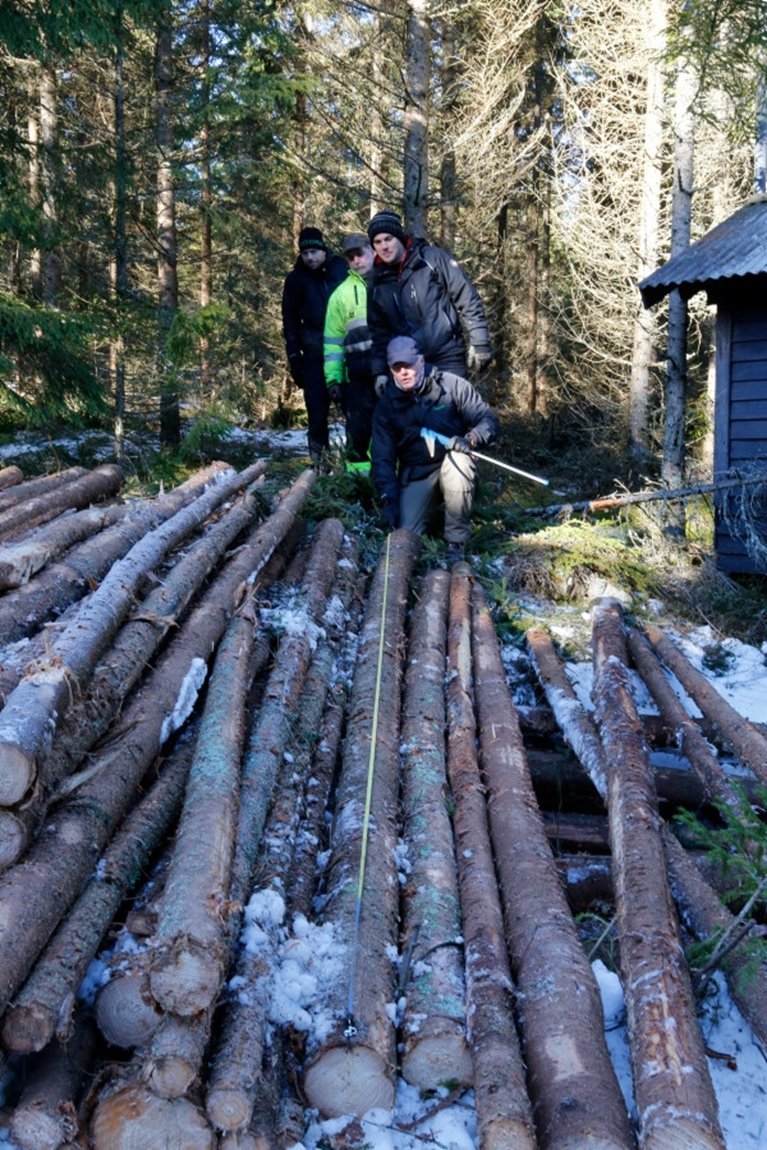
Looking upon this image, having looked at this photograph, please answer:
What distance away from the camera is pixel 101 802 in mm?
3088

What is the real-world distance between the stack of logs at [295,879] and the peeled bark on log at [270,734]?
0.02m

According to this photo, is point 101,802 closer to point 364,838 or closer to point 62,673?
point 62,673

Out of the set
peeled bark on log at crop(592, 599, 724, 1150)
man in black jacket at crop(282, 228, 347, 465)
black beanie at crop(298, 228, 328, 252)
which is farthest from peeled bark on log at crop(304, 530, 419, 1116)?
black beanie at crop(298, 228, 328, 252)

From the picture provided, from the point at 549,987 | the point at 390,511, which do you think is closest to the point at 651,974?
the point at 549,987

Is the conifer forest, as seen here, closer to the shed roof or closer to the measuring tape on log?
the shed roof

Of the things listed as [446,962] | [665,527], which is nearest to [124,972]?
[446,962]

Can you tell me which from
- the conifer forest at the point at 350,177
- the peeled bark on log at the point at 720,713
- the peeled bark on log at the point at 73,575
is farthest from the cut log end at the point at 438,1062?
the conifer forest at the point at 350,177

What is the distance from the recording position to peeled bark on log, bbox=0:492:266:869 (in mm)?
2762

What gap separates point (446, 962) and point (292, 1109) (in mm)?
669

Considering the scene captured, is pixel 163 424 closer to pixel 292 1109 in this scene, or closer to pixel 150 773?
pixel 150 773

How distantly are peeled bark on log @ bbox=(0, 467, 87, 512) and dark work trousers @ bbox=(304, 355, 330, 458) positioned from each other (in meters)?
2.60

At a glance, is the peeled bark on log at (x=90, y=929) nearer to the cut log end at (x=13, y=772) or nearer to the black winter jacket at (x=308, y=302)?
the cut log end at (x=13, y=772)

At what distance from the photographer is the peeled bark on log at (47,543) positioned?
14.9ft

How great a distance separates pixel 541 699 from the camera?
5406mm
